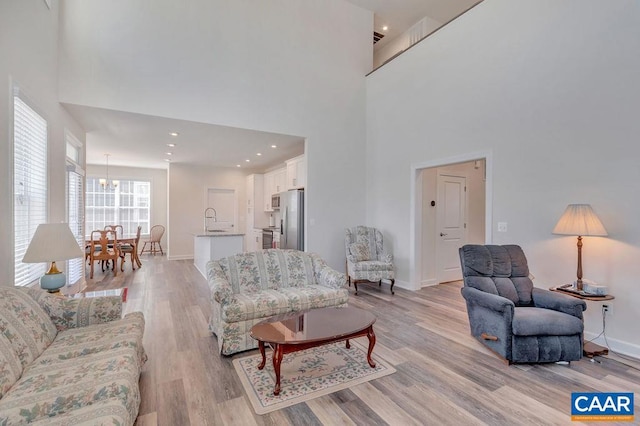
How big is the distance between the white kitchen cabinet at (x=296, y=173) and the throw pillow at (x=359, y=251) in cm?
163

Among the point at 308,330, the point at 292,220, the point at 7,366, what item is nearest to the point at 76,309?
the point at 7,366

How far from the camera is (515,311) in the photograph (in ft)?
9.00

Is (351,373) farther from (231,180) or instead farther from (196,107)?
(231,180)

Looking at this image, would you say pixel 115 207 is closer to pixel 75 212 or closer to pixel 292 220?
pixel 75 212

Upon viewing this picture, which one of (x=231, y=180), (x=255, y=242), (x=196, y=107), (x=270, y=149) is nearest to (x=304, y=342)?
(x=196, y=107)

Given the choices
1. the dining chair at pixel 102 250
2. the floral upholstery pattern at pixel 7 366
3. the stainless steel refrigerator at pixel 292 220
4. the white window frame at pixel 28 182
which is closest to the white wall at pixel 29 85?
the white window frame at pixel 28 182

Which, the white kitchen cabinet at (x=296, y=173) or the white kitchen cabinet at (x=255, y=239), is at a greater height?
the white kitchen cabinet at (x=296, y=173)

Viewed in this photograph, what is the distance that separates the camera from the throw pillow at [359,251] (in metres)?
5.23

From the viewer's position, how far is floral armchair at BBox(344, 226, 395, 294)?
495 cm

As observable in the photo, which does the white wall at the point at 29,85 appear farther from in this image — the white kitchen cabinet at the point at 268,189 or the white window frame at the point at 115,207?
the white window frame at the point at 115,207

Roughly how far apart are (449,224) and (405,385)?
158 inches

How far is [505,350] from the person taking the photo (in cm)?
259

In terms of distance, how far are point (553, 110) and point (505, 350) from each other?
264cm

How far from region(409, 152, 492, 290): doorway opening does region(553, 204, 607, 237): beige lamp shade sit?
190cm
